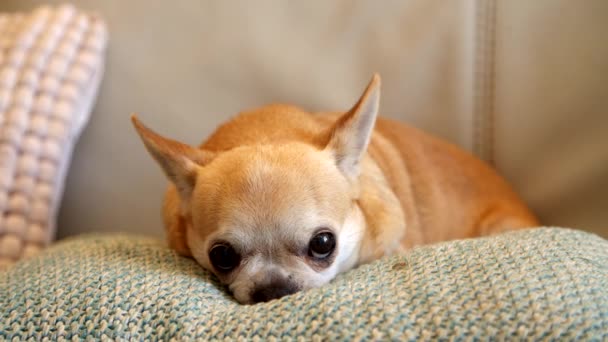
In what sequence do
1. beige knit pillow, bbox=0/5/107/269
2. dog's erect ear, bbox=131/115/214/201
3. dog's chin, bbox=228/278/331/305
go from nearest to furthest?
dog's chin, bbox=228/278/331/305
dog's erect ear, bbox=131/115/214/201
beige knit pillow, bbox=0/5/107/269

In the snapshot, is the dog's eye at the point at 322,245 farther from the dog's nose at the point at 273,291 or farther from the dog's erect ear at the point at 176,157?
the dog's erect ear at the point at 176,157

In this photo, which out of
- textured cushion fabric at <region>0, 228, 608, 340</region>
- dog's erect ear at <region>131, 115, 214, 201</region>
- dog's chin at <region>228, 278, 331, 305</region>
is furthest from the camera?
dog's erect ear at <region>131, 115, 214, 201</region>

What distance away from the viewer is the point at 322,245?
1.33 metres

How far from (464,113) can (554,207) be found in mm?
411

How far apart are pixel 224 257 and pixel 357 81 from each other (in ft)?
2.91

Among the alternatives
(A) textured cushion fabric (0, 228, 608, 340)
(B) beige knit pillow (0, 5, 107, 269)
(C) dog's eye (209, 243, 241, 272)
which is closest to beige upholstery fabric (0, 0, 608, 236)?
(B) beige knit pillow (0, 5, 107, 269)

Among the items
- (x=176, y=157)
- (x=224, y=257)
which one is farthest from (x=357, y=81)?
(x=224, y=257)

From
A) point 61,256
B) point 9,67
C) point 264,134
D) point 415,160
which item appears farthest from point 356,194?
point 9,67

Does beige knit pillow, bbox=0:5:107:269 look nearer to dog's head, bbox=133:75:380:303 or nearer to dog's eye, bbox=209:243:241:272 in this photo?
dog's head, bbox=133:75:380:303

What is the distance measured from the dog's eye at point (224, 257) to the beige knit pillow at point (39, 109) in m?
0.70

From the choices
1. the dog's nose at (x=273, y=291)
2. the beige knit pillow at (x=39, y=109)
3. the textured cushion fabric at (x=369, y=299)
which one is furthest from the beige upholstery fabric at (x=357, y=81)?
the dog's nose at (x=273, y=291)

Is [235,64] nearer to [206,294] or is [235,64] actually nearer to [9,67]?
[9,67]

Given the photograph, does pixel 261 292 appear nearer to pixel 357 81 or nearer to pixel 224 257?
pixel 224 257

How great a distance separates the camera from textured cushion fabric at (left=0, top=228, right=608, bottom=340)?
35.8 inches
